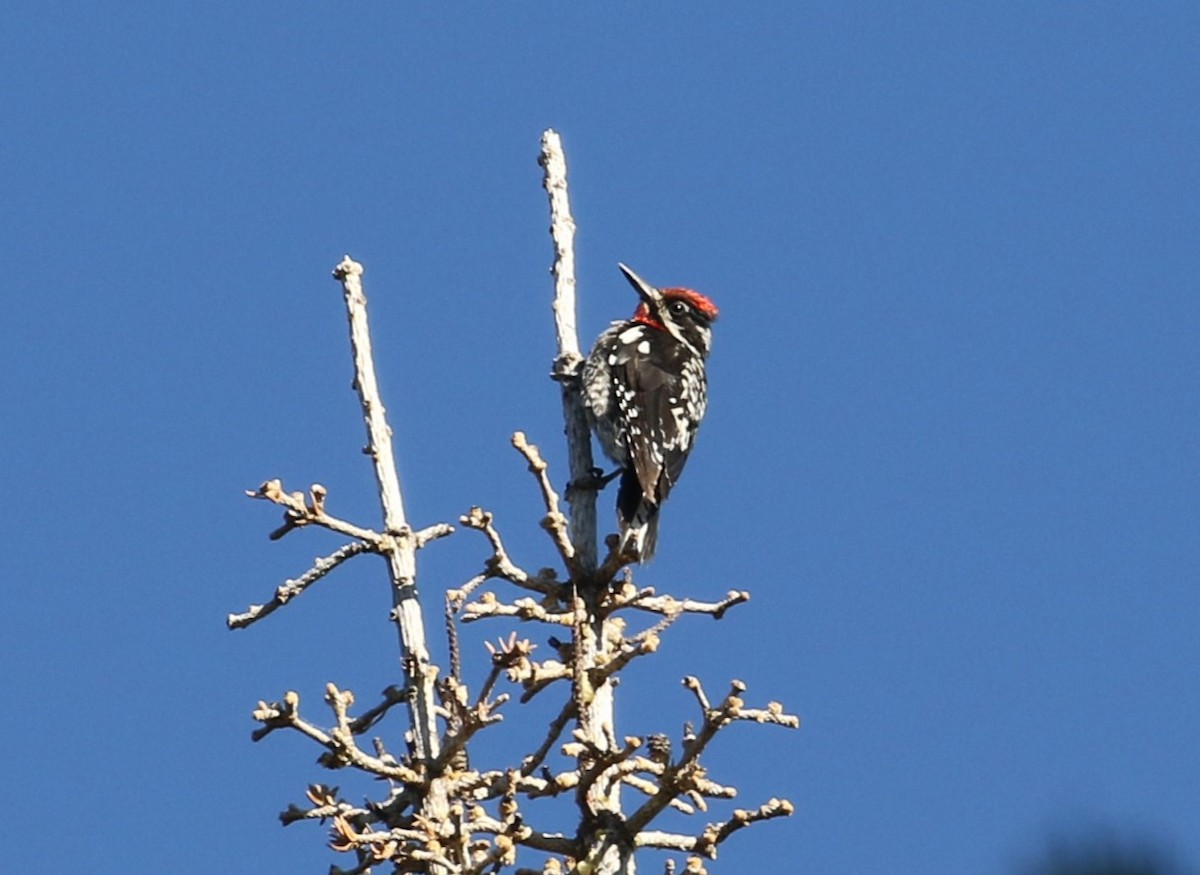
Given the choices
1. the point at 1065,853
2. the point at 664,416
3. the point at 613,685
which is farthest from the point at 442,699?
the point at 664,416

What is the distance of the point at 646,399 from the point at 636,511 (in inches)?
22.0

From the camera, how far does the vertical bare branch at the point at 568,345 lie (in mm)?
4867

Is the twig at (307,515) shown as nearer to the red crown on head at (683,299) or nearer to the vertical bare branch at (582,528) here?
the vertical bare branch at (582,528)

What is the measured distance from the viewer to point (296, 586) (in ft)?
12.8

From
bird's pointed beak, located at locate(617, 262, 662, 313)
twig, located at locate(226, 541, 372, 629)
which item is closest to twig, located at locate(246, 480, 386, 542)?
twig, located at locate(226, 541, 372, 629)

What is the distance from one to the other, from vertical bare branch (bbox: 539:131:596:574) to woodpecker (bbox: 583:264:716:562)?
0.59 ft

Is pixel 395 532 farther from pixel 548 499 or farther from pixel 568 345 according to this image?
pixel 568 345

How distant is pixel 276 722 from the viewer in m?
3.65

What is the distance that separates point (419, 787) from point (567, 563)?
36.1 inches

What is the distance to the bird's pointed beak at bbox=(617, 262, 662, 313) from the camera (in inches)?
287

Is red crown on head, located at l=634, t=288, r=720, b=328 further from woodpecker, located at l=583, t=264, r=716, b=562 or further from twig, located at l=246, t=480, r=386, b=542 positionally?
twig, located at l=246, t=480, r=386, b=542

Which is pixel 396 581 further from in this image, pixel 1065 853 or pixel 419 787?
pixel 1065 853

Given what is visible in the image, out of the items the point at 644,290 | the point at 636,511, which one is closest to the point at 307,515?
the point at 636,511

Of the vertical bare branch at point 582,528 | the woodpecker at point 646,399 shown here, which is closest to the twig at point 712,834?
the vertical bare branch at point 582,528
